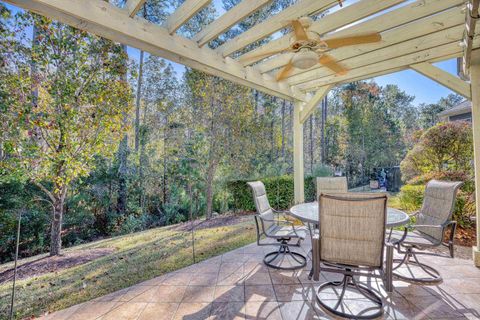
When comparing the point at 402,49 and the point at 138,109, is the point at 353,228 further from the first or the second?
the point at 138,109

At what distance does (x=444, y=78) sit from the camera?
335 centimetres

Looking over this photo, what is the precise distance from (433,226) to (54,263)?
194 inches

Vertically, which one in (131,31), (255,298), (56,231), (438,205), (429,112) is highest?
(429,112)

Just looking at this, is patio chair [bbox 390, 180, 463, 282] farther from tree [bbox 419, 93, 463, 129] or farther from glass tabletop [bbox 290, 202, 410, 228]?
tree [bbox 419, 93, 463, 129]

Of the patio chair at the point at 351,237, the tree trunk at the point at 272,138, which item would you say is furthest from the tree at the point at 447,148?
the patio chair at the point at 351,237

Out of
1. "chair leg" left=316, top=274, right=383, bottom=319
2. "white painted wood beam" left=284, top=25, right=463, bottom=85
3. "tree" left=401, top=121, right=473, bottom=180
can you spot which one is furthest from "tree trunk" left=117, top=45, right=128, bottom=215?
"tree" left=401, top=121, right=473, bottom=180

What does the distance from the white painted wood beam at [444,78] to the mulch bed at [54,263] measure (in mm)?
5542

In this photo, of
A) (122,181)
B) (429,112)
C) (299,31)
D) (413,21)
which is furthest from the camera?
(429,112)

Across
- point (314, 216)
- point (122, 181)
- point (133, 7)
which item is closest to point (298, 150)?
point (314, 216)

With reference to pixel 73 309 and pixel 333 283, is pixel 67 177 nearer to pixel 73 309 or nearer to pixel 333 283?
pixel 73 309

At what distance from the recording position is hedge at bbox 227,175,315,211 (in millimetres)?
6883

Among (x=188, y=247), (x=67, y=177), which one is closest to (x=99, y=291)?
(x=188, y=247)

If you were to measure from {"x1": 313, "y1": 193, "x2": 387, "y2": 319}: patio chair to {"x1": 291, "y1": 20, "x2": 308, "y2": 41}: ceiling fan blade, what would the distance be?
1.52m

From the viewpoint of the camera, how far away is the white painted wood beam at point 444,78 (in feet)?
10.7
